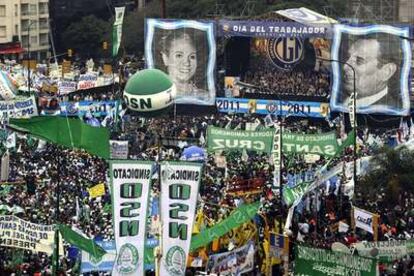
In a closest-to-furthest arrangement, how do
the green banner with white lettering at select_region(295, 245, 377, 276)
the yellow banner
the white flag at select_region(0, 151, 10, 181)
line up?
1. the green banner with white lettering at select_region(295, 245, 377, 276)
2. the yellow banner
3. the white flag at select_region(0, 151, 10, 181)

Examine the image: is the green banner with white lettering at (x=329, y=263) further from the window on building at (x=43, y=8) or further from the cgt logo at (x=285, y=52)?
the window on building at (x=43, y=8)

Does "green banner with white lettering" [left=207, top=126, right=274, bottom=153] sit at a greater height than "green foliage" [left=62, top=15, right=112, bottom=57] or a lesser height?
greater

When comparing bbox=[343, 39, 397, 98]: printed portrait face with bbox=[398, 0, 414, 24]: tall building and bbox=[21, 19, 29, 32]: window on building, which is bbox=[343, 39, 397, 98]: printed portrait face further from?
bbox=[21, 19, 29, 32]: window on building

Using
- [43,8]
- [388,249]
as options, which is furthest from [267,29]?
[43,8]

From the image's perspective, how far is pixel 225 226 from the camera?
65.9 ft

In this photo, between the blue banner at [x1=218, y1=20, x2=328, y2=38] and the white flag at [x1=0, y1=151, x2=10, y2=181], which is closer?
the white flag at [x1=0, y1=151, x2=10, y2=181]

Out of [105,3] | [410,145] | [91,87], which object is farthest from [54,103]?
[105,3]

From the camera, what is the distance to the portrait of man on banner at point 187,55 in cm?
4947

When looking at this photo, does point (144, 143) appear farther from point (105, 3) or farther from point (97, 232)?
point (105, 3)

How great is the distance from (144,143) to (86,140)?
75.8 feet

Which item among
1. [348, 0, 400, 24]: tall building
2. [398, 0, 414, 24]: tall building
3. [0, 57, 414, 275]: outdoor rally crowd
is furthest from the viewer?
[398, 0, 414, 24]: tall building

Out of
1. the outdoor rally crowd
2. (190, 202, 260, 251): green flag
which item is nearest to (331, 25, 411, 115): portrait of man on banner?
the outdoor rally crowd

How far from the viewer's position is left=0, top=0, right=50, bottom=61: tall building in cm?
8344

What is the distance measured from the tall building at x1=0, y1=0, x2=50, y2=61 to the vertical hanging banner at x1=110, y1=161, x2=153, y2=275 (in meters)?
66.3
